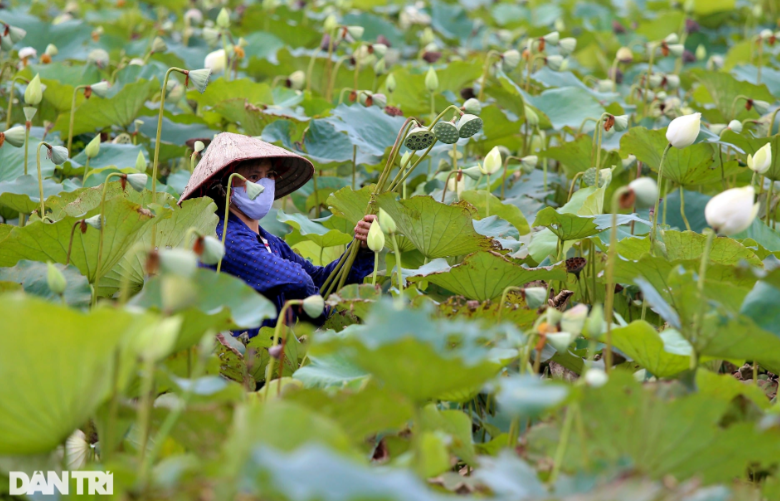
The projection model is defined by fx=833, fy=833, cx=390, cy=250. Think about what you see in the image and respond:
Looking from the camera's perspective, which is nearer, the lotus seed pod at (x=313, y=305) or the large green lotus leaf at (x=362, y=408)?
the large green lotus leaf at (x=362, y=408)

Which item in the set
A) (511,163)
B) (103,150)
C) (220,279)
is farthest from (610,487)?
(511,163)

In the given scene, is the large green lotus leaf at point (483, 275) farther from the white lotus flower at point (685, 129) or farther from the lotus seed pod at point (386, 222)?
the white lotus flower at point (685, 129)

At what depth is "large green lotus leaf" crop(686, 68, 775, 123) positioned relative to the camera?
2.97 m

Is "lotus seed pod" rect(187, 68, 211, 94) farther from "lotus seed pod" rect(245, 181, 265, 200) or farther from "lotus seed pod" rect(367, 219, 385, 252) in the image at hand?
"lotus seed pod" rect(367, 219, 385, 252)

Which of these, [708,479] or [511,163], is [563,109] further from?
[708,479]

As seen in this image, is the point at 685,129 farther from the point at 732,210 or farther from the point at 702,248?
the point at 732,210

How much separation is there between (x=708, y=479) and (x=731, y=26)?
4.91m

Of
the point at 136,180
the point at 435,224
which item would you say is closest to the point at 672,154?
the point at 435,224

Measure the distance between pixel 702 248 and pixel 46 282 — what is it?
127 cm

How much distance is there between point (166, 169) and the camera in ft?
9.42

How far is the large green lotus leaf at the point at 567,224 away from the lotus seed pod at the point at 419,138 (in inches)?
12.0

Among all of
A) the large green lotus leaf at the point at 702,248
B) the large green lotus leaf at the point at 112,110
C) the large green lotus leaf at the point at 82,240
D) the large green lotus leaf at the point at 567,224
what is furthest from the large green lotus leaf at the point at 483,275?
the large green lotus leaf at the point at 112,110

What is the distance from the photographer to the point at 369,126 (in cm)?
254

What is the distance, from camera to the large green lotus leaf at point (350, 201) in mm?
1895
